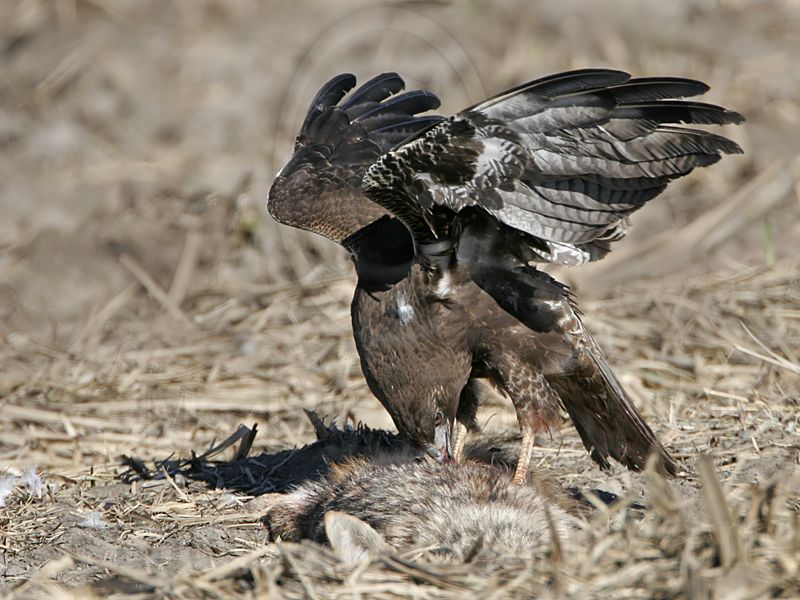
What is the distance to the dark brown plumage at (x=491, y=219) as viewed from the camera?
405cm

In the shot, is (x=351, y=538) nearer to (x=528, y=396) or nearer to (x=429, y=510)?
(x=429, y=510)

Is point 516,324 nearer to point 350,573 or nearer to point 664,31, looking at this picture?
point 350,573

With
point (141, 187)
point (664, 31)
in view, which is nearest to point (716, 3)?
point (664, 31)

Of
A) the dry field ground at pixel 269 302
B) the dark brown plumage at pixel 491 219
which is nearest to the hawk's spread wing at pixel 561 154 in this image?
the dark brown plumage at pixel 491 219

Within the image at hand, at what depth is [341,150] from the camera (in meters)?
5.79

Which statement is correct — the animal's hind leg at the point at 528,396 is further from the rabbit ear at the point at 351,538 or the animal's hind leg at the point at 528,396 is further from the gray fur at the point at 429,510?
the rabbit ear at the point at 351,538

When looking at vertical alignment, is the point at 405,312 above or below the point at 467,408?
above

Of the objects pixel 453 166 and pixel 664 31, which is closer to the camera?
pixel 453 166

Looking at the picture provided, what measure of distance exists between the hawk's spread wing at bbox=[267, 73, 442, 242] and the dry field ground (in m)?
1.17

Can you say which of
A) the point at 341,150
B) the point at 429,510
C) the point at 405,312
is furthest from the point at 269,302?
the point at 429,510

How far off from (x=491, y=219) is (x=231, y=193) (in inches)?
189

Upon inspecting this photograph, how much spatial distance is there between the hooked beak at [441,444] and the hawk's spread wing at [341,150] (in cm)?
103

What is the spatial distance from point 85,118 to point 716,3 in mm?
6260

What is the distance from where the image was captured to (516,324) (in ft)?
15.7
